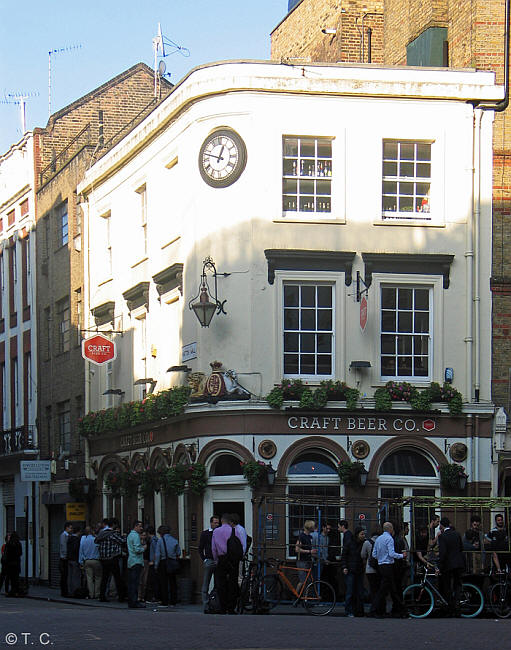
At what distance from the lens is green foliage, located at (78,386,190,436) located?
28422mm

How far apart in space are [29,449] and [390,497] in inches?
690

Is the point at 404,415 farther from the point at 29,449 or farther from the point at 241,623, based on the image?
the point at 29,449

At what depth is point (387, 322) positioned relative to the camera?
2811cm

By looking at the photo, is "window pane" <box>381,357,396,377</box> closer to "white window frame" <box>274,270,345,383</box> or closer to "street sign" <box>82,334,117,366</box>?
"white window frame" <box>274,270,345,383</box>

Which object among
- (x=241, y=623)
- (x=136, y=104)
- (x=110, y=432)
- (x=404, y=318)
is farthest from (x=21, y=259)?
(x=241, y=623)

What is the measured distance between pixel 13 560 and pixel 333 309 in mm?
9445

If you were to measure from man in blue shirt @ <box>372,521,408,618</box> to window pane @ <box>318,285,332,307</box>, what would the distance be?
7072mm

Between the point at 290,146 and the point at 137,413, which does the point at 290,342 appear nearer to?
the point at 290,146

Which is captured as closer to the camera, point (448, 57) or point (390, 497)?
point (390, 497)

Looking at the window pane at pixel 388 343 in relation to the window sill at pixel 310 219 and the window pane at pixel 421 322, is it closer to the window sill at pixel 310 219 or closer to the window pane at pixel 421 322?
the window pane at pixel 421 322

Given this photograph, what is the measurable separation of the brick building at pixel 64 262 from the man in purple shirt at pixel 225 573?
14.7 m

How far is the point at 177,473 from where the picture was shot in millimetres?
28359

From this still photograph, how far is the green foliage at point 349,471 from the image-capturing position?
89.2 feet

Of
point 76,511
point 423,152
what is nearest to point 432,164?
point 423,152
